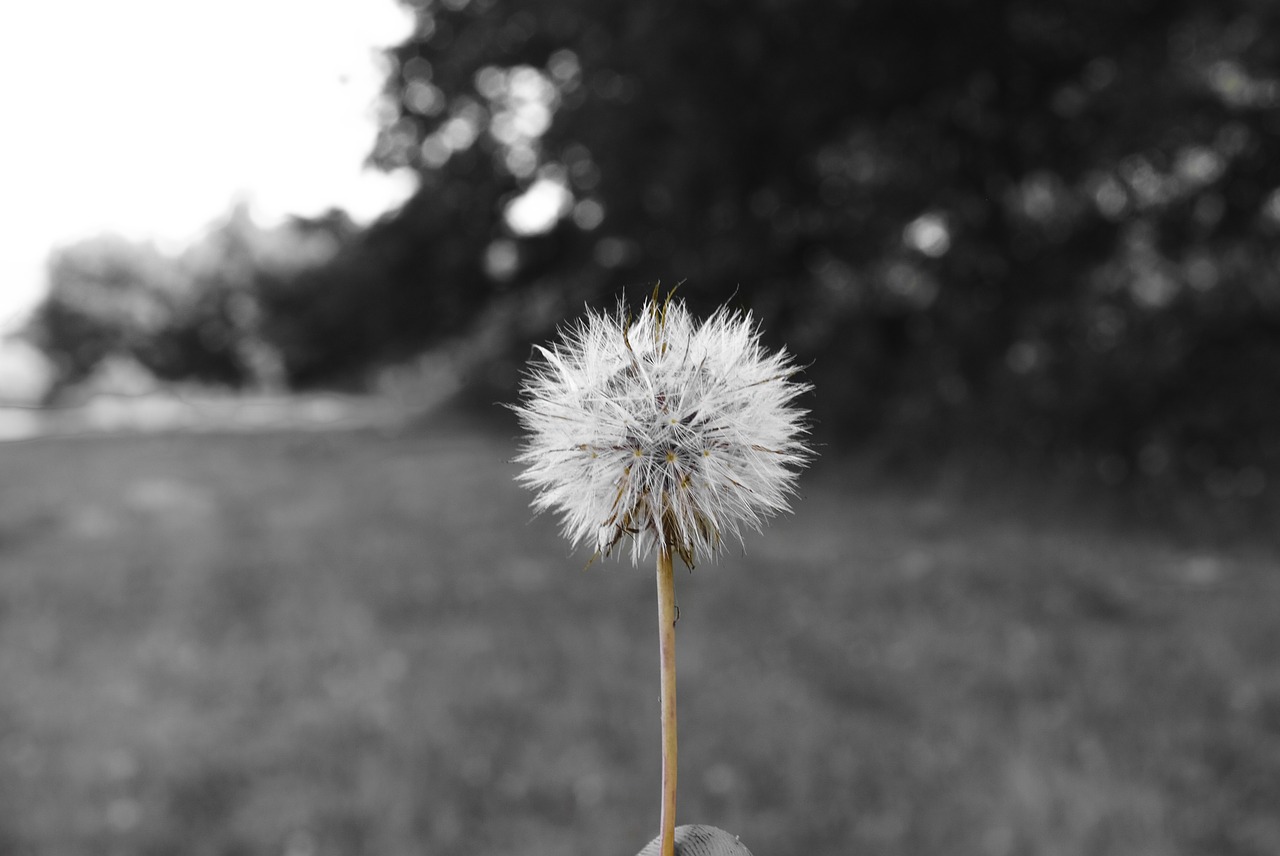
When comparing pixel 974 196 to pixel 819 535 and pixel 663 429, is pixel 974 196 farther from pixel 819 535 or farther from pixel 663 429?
pixel 663 429

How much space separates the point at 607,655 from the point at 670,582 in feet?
23.3

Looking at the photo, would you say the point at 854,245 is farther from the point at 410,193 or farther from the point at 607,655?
the point at 410,193

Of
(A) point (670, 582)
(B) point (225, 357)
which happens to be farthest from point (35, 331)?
(A) point (670, 582)

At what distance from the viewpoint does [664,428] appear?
120 cm

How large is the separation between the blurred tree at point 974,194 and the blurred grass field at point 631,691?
1940 millimetres

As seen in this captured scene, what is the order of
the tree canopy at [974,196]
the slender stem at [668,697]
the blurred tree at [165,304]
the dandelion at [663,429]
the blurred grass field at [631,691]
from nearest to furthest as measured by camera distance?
the slender stem at [668,697], the dandelion at [663,429], the blurred grass field at [631,691], the tree canopy at [974,196], the blurred tree at [165,304]

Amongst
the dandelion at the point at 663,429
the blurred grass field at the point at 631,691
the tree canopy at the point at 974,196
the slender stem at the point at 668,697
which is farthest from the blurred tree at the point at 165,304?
the slender stem at the point at 668,697

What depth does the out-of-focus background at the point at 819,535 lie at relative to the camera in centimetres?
572

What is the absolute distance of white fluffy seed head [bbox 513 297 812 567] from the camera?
1.17 m

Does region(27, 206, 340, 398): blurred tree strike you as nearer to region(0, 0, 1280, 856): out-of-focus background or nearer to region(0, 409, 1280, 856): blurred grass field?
region(0, 0, 1280, 856): out-of-focus background

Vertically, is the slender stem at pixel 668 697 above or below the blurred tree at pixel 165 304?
below

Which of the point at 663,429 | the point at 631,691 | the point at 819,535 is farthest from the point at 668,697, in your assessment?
the point at 819,535

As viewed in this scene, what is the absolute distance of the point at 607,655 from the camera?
25.3 ft

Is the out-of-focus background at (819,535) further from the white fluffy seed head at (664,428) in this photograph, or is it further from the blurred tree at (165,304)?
the blurred tree at (165,304)
